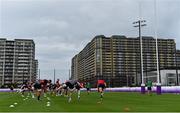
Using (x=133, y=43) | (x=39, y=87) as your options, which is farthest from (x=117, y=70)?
(x=39, y=87)

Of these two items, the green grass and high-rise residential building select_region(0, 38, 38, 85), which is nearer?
the green grass

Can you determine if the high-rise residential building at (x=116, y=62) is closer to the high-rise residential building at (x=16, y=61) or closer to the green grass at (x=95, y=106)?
the high-rise residential building at (x=16, y=61)

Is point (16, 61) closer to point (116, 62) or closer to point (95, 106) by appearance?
point (116, 62)

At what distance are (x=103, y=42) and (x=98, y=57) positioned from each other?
1079 cm

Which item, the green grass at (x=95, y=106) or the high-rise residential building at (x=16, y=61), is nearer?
the green grass at (x=95, y=106)

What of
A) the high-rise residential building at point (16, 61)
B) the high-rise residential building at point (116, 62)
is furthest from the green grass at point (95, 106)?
the high-rise residential building at point (16, 61)

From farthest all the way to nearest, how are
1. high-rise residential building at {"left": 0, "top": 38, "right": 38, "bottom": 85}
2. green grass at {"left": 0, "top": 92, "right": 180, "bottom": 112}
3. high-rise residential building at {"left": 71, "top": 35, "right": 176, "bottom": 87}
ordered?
high-rise residential building at {"left": 0, "top": 38, "right": 38, "bottom": 85} < high-rise residential building at {"left": 71, "top": 35, "right": 176, "bottom": 87} < green grass at {"left": 0, "top": 92, "right": 180, "bottom": 112}

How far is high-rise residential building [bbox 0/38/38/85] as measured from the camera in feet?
562

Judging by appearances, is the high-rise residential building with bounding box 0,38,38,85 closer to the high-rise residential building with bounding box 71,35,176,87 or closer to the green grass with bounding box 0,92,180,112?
the high-rise residential building with bounding box 71,35,176,87

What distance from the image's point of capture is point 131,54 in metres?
170

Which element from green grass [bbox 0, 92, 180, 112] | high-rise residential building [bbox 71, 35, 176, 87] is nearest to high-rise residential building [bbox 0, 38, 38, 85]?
high-rise residential building [bbox 71, 35, 176, 87]

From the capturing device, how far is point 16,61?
172 meters

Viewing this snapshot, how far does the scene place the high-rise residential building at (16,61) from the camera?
171250 mm

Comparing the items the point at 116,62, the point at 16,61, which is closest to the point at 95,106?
the point at 116,62
